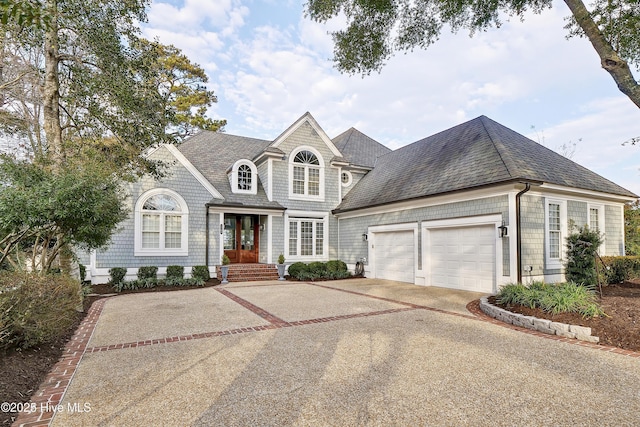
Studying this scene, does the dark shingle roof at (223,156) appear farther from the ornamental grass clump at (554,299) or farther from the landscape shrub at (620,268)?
the landscape shrub at (620,268)

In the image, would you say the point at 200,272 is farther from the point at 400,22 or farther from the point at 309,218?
the point at 400,22

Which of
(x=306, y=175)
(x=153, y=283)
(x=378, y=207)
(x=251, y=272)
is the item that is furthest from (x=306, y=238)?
(x=153, y=283)

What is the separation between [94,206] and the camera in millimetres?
5645

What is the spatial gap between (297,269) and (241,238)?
131 inches

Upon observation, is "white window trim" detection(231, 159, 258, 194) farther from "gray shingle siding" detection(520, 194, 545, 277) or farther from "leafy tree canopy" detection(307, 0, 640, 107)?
"gray shingle siding" detection(520, 194, 545, 277)

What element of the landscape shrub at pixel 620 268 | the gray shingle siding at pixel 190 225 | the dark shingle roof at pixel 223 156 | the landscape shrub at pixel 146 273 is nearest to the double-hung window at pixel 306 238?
the dark shingle roof at pixel 223 156

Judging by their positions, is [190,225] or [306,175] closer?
[190,225]

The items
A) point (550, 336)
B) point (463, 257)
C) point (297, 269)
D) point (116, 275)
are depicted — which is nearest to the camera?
point (550, 336)

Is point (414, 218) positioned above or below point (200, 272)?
above

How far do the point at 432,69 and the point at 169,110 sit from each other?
383 inches

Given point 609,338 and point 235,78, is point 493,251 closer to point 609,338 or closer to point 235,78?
point 609,338

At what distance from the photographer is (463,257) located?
10117 millimetres

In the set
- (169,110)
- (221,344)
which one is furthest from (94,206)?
(169,110)

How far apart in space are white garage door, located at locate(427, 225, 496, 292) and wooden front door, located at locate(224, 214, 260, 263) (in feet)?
26.8
